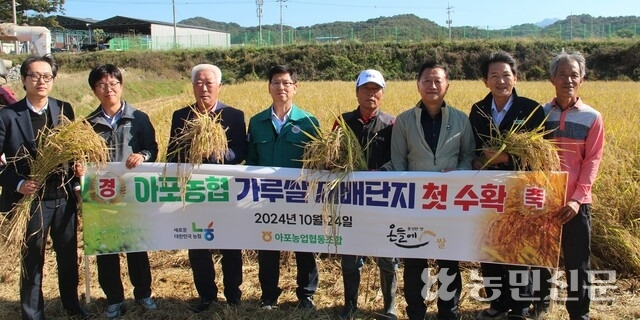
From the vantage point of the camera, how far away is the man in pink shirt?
2.91 metres

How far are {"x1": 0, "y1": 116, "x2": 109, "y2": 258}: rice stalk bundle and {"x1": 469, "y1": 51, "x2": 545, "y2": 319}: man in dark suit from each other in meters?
2.64

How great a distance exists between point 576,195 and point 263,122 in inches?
84.1

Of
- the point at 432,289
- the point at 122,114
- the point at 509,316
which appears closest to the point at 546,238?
the point at 509,316

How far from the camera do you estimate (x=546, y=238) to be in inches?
119

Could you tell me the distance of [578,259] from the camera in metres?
3.02

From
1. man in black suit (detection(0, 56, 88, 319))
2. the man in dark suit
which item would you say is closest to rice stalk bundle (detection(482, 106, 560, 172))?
the man in dark suit

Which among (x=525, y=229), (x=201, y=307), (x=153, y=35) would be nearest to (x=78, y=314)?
(x=201, y=307)

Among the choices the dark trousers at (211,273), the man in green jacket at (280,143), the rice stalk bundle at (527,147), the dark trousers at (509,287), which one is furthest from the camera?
the dark trousers at (211,273)

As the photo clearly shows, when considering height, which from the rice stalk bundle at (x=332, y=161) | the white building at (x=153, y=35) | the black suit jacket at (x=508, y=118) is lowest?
the rice stalk bundle at (x=332, y=161)

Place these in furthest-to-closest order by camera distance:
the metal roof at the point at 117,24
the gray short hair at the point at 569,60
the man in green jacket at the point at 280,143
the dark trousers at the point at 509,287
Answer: the metal roof at the point at 117,24 → the man in green jacket at the point at 280,143 → the dark trousers at the point at 509,287 → the gray short hair at the point at 569,60

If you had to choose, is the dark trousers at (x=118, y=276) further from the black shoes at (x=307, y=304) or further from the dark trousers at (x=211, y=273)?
the black shoes at (x=307, y=304)

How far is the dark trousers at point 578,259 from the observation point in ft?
9.82

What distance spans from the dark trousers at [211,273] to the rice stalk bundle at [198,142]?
0.45 m

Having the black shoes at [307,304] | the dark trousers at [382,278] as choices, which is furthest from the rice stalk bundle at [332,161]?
the black shoes at [307,304]
